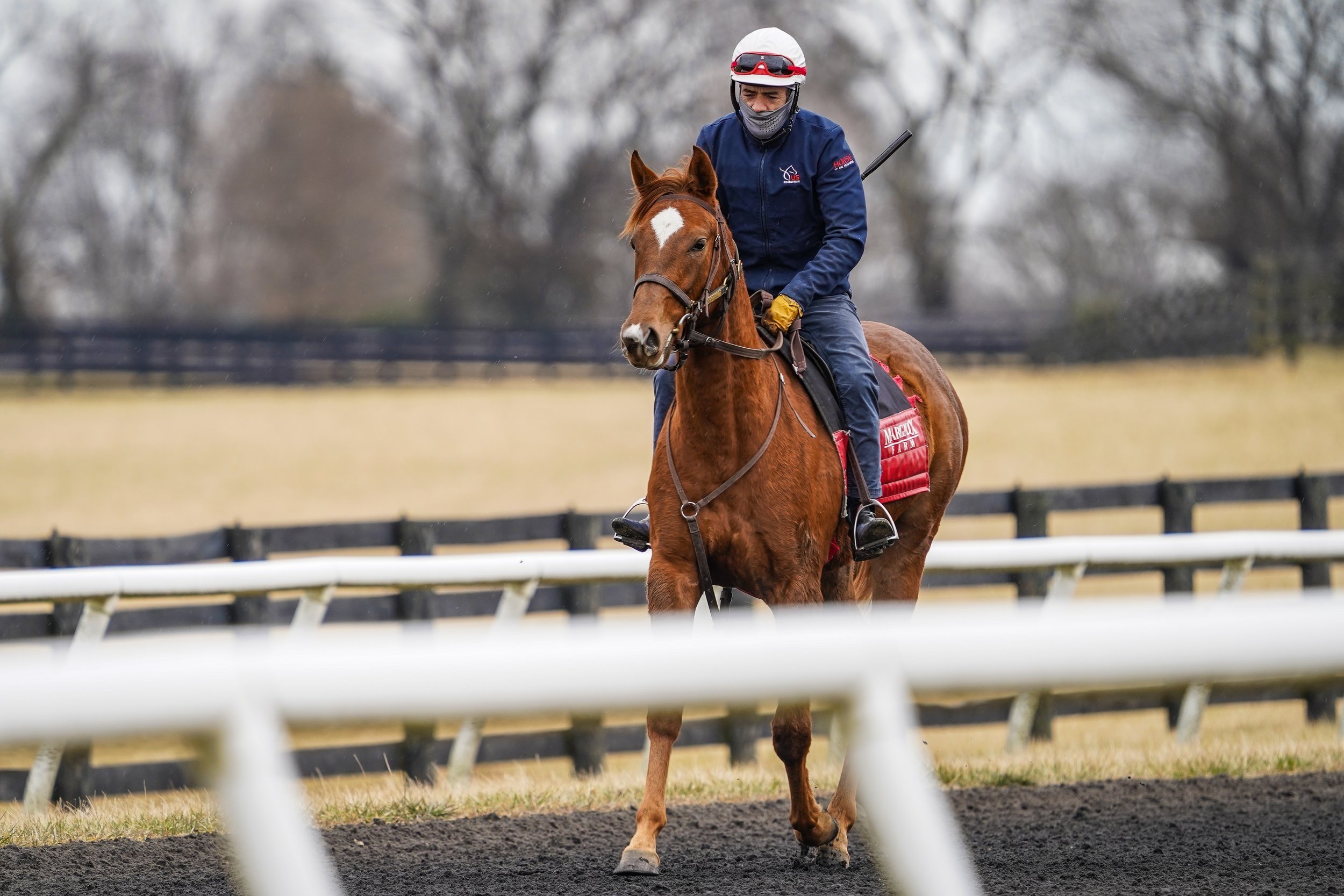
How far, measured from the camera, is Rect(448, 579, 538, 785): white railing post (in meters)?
7.13

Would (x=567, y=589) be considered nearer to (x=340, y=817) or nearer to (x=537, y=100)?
(x=340, y=817)

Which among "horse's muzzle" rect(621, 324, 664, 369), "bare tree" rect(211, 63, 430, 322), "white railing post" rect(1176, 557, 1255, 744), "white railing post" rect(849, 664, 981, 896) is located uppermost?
"bare tree" rect(211, 63, 430, 322)

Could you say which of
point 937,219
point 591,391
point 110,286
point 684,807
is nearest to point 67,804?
point 684,807

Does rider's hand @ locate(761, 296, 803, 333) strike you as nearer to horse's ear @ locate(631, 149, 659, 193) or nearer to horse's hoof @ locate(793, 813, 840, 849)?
horse's ear @ locate(631, 149, 659, 193)

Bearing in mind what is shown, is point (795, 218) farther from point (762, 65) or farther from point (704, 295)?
point (704, 295)

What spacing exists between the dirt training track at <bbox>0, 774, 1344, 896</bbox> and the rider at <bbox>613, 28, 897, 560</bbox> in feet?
3.93

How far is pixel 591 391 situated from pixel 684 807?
25.3 m

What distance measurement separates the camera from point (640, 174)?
17.0 ft

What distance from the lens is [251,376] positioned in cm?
3228

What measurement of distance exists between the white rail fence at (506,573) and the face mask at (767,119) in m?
2.36

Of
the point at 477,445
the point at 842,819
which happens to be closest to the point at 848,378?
the point at 842,819

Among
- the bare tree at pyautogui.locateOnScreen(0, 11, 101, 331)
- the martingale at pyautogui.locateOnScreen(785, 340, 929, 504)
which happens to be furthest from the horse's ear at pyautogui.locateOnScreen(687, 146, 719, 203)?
the bare tree at pyautogui.locateOnScreen(0, 11, 101, 331)

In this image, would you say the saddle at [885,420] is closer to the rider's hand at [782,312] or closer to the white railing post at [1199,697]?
the rider's hand at [782,312]

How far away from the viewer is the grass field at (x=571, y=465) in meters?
7.10
